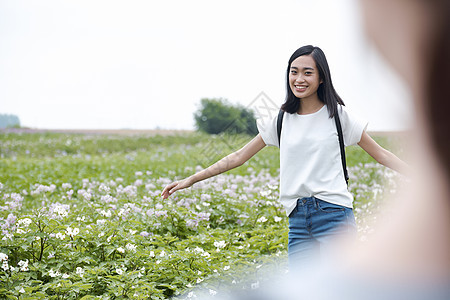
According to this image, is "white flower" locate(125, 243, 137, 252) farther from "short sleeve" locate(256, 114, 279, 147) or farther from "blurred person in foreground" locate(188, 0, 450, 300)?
"blurred person in foreground" locate(188, 0, 450, 300)

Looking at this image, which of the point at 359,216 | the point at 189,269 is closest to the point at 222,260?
the point at 189,269

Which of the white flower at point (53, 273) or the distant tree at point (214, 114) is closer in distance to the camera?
the white flower at point (53, 273)

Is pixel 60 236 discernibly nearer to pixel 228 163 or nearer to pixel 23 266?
pixel 23 266

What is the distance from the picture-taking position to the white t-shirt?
225cm

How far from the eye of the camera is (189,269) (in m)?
3.40

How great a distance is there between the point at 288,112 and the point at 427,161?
1.82 meters

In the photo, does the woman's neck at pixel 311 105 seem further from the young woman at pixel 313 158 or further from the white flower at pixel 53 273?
the white flower at pixel 53 273

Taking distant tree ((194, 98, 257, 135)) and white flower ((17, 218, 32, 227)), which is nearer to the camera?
white flower ((17, 218, 32, 227))

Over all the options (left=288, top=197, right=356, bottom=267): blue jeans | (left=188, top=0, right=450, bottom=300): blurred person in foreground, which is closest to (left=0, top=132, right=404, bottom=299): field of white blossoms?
(left=288, top=197, right=356, bottom=267): blue jeans

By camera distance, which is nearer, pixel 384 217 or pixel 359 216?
pixel 384 217

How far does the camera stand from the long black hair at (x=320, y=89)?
2.30 metres

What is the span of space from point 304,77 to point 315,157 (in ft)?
1.35

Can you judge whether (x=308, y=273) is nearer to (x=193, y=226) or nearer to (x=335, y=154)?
(x=335, y=154)

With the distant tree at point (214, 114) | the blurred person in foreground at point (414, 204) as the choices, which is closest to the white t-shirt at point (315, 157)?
the blurred person in foreground at point (414, 204)
